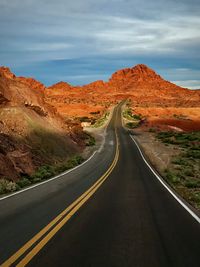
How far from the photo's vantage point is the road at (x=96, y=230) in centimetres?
656

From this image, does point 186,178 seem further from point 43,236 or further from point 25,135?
point 43,236

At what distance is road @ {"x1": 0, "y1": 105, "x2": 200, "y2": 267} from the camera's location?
6557 millimetres

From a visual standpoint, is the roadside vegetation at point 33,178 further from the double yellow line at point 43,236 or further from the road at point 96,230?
the double yellow line at point 43,236

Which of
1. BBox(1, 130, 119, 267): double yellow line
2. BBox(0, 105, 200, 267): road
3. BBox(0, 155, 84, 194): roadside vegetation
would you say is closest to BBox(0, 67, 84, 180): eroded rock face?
BBox(0, 155, 84, 194): roadside vegetation

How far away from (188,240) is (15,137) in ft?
67.2

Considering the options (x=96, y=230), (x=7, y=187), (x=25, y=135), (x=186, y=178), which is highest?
(x=25, y=135)

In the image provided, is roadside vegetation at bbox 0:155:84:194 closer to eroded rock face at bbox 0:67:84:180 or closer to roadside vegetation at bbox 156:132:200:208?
eroded rock face at bbox 0:67:84:180

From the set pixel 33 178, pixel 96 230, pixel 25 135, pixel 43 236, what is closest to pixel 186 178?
pixel 33 178

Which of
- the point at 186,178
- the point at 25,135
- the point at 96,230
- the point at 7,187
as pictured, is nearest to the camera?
the point at 96,230

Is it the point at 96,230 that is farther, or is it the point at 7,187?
the point at 7,187

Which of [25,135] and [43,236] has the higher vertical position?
[25,135]

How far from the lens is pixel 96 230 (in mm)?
8633

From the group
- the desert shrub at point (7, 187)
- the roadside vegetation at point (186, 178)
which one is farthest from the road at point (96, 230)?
the roadside vegetation at point (186, 178)

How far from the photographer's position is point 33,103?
37.9m
